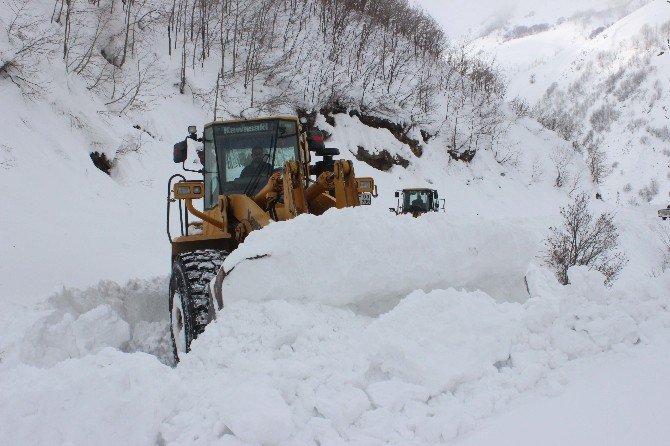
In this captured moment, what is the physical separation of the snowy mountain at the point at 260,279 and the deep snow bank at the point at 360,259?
16 millimetres

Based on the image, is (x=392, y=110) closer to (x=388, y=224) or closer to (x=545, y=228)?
(x=545, y=228)

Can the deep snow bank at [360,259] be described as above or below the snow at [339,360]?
above

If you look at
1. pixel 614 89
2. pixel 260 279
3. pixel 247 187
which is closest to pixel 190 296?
pixel 260 279

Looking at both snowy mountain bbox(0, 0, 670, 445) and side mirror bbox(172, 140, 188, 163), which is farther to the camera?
side mirror bbox(172, 140, 188, 163)

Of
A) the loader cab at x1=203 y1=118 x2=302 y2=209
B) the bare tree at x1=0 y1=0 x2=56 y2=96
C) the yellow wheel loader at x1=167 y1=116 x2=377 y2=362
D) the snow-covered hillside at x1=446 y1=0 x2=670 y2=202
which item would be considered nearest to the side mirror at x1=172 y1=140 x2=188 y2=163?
the yellow wheel loader at x1=167 y1=116 x2=377 y2=362

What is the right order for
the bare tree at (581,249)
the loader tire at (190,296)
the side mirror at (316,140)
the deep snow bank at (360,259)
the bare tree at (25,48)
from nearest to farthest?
1. the deep snow bank at (360,259)
2. the loader tire at (190,296)
3. the side mirror at (316,140)
4. the bare tree at (25,48)
5. the bare tree at (581,249)

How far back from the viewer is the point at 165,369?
2.73 metres

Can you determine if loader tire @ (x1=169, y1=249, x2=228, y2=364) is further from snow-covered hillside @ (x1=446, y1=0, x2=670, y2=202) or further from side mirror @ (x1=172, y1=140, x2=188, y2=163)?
snow-covered hillside @ (x1=446, y1=0, x2=670, y2=202)

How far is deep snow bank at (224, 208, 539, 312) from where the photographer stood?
12.2 feet

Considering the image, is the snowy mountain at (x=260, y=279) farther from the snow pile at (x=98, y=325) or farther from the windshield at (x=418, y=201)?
the windshield at (x=418, y=201)

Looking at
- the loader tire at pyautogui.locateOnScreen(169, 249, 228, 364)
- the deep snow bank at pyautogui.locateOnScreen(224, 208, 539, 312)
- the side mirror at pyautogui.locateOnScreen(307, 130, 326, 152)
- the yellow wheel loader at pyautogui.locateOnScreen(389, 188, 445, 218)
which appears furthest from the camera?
the yellow wheel loader at pyautogui.locateOnScreen(389, 188, 445, 218)

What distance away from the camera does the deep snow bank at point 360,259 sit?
372 cm

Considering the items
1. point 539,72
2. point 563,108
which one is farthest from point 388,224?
point 539,72

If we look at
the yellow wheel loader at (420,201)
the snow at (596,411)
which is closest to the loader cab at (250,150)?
the snow at (596,411)
